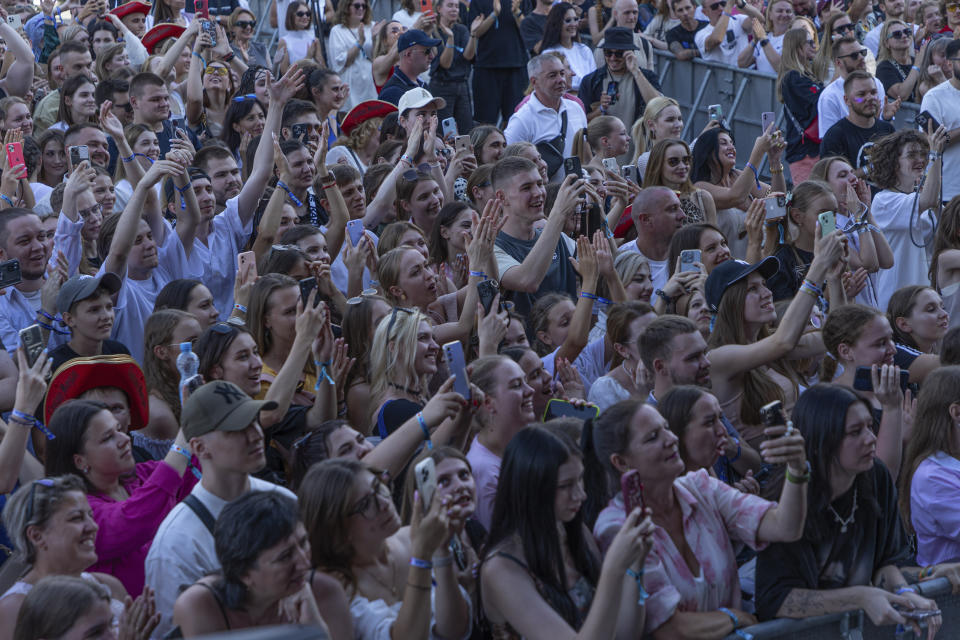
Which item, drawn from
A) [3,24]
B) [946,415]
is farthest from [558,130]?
[946,415]

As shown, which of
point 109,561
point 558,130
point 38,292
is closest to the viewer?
point 109,561

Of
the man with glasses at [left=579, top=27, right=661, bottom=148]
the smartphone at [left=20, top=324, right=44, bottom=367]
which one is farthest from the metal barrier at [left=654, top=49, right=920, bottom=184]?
the smartphone at [left=20, top=324, right=44, bottom=367]

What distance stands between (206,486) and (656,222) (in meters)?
3.92

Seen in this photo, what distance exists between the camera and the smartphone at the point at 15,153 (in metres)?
7.27

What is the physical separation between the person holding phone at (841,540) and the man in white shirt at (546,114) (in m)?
5.42

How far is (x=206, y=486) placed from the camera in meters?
3.94

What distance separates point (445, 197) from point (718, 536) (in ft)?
14.3

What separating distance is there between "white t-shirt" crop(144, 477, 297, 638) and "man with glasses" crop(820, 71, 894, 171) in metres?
6.86

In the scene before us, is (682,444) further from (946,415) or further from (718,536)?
(946,415)

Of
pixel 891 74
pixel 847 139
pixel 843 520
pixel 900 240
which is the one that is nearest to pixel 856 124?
pixel 847 139

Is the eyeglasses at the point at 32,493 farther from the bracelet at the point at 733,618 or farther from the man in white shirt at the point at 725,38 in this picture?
the man in white shirt at the point at 725,38

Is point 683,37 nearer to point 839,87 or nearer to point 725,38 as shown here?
point 725,38

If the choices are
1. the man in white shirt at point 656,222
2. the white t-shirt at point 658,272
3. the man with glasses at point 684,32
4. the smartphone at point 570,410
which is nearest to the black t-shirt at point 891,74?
the man with glasses at point 684,32

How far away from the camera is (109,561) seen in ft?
13.4
